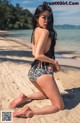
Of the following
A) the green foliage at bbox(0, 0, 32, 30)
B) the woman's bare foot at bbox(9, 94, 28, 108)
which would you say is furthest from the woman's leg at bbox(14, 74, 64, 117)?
the green foliage at bbox(0, 0, 32, 30)

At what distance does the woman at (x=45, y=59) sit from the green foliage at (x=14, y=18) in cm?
5145

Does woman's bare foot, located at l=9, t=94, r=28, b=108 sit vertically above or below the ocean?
above

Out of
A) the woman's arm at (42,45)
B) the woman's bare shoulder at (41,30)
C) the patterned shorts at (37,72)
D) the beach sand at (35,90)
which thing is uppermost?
the woman's bare shoulder at (41,30)

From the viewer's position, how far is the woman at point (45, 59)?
4.89 m

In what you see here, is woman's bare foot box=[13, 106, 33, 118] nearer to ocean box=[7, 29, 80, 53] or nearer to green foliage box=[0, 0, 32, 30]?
ocean box=[7, 29, 80, 53]

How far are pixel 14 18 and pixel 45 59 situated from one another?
54.1 m

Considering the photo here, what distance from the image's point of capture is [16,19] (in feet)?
195

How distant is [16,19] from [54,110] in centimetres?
5523

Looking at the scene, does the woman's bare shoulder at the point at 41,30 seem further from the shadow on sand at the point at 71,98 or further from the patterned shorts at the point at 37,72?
the shadow on sand at the point at 71,98

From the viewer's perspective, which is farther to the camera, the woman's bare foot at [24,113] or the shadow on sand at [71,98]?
the shadow on sand at [71,98]

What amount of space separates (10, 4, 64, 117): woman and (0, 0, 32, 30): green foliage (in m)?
51.5

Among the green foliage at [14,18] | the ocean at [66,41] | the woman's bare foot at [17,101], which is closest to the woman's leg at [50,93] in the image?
the woman's bare foot at [17,101]

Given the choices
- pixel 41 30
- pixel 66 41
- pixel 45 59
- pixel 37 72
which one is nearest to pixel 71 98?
pixel 37 72

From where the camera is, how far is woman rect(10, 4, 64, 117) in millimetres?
4887
